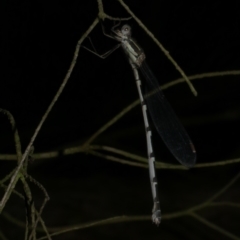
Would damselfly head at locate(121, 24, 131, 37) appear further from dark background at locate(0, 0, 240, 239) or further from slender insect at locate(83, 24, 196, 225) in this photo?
dark background at locate(0, 0, 240, 239)

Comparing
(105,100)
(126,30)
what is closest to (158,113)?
(126,30)

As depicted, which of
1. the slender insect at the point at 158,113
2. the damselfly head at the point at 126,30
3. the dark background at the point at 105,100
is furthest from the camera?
the dark background at the point at 105,100

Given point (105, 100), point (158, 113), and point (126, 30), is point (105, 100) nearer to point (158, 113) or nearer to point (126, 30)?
point (158, 113)

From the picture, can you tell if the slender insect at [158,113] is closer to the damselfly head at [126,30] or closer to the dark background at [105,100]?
the damselfly head at [126,30]

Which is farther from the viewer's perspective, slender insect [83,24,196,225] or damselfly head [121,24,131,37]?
slender insect [83,24,196,225]

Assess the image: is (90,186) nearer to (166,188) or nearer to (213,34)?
(166,188)

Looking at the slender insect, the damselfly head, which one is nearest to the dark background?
the slender insect

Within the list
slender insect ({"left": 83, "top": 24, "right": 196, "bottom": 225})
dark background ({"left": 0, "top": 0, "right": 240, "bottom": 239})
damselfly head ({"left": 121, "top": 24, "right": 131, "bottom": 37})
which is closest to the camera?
damselfly head ({"left": 121, "top": 24, "right": 131, "bottom": 37})

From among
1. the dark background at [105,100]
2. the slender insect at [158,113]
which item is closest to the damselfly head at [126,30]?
the slender insect at [158,113]

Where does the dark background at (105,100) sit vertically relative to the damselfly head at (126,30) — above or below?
below

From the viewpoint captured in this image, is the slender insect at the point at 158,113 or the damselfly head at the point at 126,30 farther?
the slender insect at the point at 158,113

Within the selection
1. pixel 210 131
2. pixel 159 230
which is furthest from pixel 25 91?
pixel 210 131
